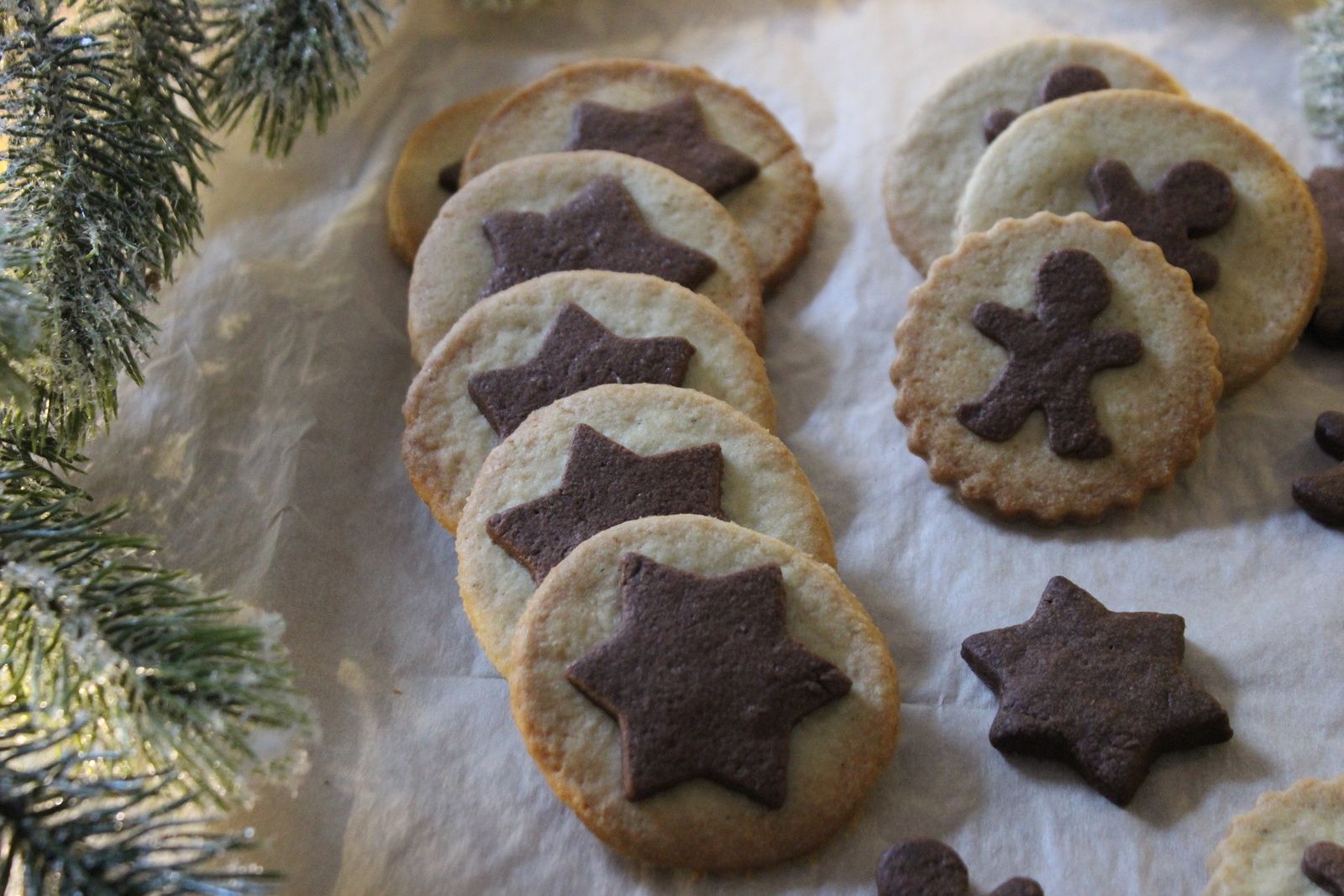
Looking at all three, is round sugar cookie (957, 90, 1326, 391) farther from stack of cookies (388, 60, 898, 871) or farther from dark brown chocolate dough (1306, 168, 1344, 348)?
stack of cookies (388, 60, 898, 871)

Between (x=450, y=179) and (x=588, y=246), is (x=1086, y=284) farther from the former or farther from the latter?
(x=450, y=179)

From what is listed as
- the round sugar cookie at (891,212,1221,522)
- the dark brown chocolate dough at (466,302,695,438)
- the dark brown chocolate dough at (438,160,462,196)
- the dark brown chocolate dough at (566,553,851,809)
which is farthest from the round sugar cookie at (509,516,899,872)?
the dark brown chocolate dough at (438,160,462,196)

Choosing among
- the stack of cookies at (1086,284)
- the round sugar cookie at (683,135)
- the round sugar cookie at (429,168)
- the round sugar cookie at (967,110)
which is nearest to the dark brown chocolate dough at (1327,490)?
the stack of cookies at (1086,284)

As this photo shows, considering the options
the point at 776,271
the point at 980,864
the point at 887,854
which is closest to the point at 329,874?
the point at 887,854

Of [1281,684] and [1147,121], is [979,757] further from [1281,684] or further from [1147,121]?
[1147,121]

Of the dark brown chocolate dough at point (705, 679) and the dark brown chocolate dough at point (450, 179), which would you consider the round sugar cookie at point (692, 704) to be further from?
the dark brown chocolate dough at point (450, 179)

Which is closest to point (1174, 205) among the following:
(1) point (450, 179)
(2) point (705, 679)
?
(2) point (705, 679)
